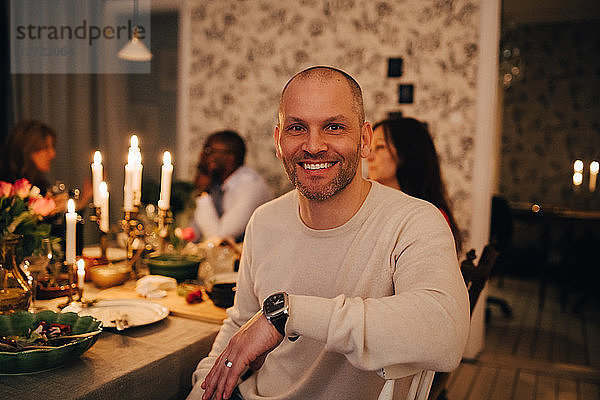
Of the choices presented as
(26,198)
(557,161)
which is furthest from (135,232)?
(557,161)

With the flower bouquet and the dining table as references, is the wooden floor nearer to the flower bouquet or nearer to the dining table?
the dining table

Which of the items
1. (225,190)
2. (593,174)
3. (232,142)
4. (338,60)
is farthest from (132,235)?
(593,174)

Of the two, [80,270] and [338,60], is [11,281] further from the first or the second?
[338,60]

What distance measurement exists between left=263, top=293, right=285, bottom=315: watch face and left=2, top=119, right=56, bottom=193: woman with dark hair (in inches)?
113

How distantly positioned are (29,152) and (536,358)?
3472 mm

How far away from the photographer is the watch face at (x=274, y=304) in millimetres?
1025

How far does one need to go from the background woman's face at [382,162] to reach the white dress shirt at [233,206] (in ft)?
3.50

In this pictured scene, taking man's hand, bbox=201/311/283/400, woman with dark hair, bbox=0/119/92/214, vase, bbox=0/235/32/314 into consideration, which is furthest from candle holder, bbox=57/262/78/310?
woman with dark hair, bbox=0/119/92/214

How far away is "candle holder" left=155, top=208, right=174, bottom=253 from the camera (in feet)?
7.05

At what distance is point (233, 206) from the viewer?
11.1ft

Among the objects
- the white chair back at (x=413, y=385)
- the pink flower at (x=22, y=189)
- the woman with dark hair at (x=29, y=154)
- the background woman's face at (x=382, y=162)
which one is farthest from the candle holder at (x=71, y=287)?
the woman with dark hair at (x=29, y=154)

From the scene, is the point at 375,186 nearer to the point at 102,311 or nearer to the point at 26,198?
Answer: the point at 102,311

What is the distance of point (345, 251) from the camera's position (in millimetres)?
1321

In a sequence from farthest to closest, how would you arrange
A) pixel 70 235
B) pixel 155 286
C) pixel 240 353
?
pixel 155 286
pixel 70 235
pixel 240 353
